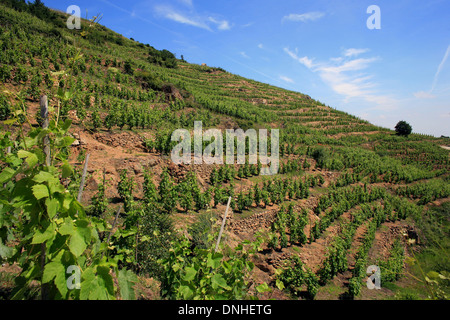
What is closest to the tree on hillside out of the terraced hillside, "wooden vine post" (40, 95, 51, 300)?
the terraced hillside

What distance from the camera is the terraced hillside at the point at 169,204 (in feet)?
4.80

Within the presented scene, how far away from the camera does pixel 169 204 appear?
26.4 feet

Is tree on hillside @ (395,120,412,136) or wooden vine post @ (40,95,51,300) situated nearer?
wooden vine post @ (40,95,51,300)

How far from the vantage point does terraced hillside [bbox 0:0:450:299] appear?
1.46 m

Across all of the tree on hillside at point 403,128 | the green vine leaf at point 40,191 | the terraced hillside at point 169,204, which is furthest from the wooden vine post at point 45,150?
the tree on hillside at point 403,128

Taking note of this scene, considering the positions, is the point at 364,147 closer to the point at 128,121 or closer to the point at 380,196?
the point at 380,196

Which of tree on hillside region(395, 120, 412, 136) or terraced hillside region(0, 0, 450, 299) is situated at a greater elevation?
tree on hillside region(395, 120, 412, 136)

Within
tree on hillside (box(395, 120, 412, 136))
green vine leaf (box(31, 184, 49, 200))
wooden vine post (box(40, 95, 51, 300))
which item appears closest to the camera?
green vine leaf (box(31, 184, 49, 200))

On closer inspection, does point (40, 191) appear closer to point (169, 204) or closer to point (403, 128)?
point (169, 204)

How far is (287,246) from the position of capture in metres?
9.85

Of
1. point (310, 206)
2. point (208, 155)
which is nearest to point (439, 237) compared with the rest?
point (310, 206)

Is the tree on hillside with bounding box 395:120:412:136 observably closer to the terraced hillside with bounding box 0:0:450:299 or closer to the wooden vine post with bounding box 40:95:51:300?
the terraced hillside with bounding box 0:0:450:299

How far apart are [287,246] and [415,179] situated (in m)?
22.1

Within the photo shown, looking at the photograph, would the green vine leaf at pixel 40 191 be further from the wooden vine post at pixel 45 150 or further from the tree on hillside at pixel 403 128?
the tree on hillside at pixel 403 128
